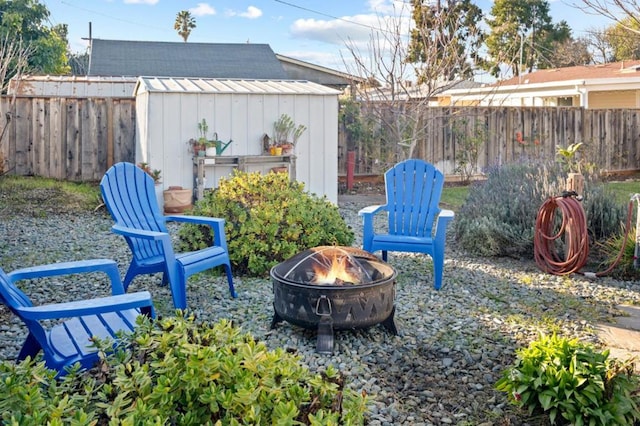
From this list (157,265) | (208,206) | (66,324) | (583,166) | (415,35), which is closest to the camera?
(66,324)

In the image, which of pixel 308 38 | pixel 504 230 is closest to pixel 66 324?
pixel 504 230

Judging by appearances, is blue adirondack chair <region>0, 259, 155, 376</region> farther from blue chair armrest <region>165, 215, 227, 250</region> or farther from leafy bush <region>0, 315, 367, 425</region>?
blue chair armrest <region>165, 215, 227, 250</region>

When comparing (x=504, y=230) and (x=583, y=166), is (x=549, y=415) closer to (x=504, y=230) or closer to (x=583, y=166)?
(x=504, y=230)

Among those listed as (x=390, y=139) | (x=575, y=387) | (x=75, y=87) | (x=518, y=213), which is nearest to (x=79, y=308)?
(x=575, y=387)

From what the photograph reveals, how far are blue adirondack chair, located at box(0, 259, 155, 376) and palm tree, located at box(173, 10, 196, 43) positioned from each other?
29.3 m

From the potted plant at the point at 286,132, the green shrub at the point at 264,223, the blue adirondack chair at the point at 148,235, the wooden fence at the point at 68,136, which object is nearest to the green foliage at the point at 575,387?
the blue adirondack chair at the point at 148,235

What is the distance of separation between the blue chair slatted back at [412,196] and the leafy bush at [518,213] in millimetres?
813

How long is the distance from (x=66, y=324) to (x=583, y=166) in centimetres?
590

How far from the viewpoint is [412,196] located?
5.51m

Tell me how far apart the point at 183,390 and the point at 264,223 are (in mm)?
3331

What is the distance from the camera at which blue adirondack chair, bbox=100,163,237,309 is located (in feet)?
13.1

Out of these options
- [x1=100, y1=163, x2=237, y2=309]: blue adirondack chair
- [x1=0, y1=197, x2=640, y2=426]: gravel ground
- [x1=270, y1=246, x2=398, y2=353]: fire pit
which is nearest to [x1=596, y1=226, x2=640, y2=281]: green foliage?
[x1=0, y1=197, x2=640, y2=426]: gravel ground

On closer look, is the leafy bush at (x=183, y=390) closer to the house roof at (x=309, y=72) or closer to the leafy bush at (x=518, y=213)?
the leafy bush at (x=518, y=213)

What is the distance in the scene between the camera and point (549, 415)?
8.32 feet
